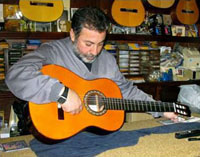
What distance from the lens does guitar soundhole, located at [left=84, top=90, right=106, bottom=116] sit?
1421 millimetres

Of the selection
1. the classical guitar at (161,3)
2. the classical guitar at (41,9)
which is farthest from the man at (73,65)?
the classical guitar at (161,3)

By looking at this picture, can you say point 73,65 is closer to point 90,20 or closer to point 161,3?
point 90,20

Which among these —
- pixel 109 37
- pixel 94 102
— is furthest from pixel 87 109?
pixel 109 37

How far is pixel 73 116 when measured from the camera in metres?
1.34

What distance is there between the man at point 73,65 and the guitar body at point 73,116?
2.1 inches

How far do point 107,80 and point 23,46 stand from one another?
1226 millimetres

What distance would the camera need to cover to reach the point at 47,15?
246 centimetres

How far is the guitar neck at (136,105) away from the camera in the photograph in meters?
1.52

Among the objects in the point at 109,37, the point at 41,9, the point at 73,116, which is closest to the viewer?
the point at 73,116

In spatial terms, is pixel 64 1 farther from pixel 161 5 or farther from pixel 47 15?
pixel 161 5

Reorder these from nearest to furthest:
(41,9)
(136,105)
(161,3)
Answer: (136,105) < (41,9) < (161,3)

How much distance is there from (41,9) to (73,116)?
1.45m

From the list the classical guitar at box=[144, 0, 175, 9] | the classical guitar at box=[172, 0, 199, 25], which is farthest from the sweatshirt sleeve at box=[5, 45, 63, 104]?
the classical guitar at box=[172, 0, 199, 25]

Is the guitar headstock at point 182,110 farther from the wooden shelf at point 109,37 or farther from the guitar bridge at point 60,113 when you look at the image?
the wooden shelf at point 109,37
